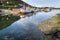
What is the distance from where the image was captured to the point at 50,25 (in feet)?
10.6

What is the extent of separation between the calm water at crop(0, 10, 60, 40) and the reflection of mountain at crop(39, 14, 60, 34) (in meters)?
0.08

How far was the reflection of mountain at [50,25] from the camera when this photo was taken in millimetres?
3205

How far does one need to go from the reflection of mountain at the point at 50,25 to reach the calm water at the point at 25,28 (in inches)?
3.0

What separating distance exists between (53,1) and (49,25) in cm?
56

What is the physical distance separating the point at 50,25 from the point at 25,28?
20.0 inches

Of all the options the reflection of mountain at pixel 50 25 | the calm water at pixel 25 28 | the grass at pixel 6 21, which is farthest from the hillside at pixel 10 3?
Result: the reflection of mountain at pixel 50 25

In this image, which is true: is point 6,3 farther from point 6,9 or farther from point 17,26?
point 17,26

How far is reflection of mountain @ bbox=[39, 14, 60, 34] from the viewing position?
321 centimetres

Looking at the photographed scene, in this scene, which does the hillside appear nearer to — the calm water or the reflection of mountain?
the calm water

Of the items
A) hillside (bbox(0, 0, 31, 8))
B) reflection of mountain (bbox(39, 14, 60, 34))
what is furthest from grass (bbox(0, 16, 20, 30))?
reflection of mountain (bbox(39, 14, 60, 34))

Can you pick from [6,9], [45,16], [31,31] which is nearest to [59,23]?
[45,16]

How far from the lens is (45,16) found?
335 cm

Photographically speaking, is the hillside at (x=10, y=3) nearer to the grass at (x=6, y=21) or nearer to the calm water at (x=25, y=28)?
the grass at (x=6, y=21)

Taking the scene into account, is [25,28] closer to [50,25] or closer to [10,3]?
[50,25]
